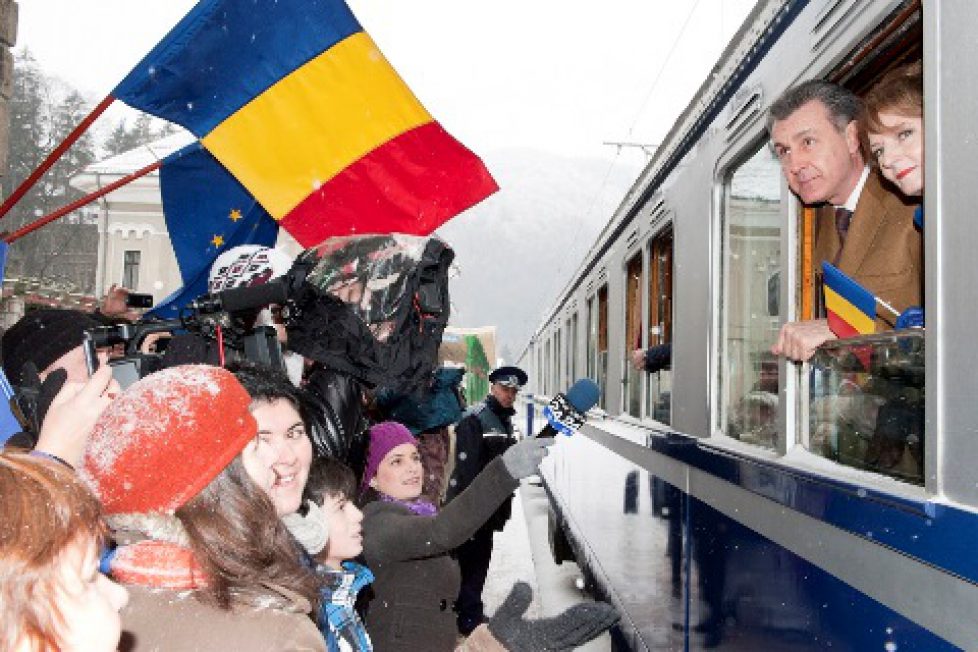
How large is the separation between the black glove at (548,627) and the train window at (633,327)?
106 inches

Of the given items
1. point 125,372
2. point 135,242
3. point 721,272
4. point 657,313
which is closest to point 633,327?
point 657,313

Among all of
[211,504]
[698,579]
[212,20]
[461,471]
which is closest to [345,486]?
[211,504]

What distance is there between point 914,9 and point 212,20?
106 inches

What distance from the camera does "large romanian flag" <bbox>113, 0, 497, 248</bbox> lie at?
12.5 feet

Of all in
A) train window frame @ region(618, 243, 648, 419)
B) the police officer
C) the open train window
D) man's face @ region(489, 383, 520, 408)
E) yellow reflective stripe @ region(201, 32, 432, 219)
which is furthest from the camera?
man's face @ region(489, 383, 520, 408)

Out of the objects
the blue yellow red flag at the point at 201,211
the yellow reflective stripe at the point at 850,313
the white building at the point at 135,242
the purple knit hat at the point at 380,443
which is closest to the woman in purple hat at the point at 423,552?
the purple knit hat at the point at 380,443

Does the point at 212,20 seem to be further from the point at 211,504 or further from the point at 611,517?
the point at 611,517

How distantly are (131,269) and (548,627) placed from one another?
26.9m

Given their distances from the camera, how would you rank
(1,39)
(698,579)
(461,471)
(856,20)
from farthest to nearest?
(461,471) → (1,39) → (698,579) → (856,20)

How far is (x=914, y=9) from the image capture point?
183 cm

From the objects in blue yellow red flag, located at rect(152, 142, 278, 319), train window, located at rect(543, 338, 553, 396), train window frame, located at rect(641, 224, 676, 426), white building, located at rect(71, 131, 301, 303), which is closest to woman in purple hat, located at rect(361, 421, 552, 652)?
train window frame, located at rect(641, 224, 676, 426)

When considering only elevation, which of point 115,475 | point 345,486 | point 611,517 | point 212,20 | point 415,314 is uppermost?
point 212,20

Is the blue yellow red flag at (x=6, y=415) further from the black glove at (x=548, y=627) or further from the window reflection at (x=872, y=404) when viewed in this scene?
the window reflection at (x=872, y=404)

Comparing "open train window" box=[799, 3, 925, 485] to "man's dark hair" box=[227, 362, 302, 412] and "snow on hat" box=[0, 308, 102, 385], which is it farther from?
"snow on hat" box=[0, 308, 102, 385]
